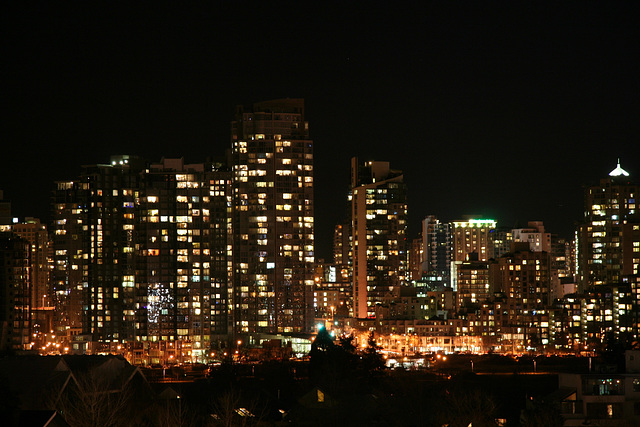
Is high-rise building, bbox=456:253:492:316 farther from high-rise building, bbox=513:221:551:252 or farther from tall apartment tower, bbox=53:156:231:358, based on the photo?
tall apartment tower, bbox=53:156:231:358

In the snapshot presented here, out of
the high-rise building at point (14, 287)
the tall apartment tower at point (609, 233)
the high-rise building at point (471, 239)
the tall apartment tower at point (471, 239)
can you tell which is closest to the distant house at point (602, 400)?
the high-rise building at point (14, 287)

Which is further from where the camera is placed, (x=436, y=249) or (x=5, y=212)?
(x=436, y=249)

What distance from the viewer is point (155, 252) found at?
309 feet

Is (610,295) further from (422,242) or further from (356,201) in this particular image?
(422,242)

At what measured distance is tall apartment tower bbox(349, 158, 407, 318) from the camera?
405 ft

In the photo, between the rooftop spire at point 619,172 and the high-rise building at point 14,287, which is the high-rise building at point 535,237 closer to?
the rooftop spire at point 619,172

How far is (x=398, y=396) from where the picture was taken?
147 ft

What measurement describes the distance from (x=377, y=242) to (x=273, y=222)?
31027mm

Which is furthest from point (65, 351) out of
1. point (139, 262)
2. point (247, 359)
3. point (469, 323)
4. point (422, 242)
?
point (422, 242)

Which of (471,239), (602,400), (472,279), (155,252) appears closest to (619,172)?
(472,279)

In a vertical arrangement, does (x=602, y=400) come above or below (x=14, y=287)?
below

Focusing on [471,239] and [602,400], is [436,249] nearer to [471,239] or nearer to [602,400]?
[471,239]

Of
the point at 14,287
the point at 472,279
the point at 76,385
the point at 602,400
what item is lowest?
the point at 602,400

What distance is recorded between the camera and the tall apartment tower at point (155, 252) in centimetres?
9300
